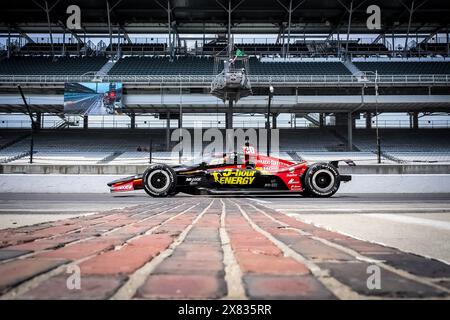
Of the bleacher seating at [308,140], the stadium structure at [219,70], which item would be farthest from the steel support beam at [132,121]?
the bleacher seating at [308,140]

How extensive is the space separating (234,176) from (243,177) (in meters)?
0.22

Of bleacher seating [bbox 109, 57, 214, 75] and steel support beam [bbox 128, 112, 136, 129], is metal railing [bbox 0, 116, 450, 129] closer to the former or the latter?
steel support beam [bbox 128, 112, 136, 129]

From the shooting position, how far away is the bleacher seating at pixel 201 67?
85.4 ft

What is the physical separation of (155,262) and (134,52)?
32.0 m

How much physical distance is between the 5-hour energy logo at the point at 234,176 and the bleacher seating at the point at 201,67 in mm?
18875

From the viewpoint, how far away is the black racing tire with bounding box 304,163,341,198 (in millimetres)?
7934

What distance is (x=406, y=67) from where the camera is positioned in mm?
26750

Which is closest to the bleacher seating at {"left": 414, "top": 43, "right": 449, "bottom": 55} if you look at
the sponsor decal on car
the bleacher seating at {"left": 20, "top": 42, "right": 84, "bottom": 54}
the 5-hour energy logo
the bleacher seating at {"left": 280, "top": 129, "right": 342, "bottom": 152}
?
the bleacher seating at {"left": 280, "top": 129, "right": 342, "bottom": 152}

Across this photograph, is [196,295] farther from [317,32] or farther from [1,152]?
[317,32]

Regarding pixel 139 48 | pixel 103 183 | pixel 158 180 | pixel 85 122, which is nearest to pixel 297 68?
pixel 139 48

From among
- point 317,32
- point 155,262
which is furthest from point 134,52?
point 155,262

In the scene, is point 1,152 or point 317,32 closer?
point 1,152

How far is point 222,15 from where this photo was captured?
91.2 ft

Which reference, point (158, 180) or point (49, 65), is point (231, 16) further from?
point (158, 180)
